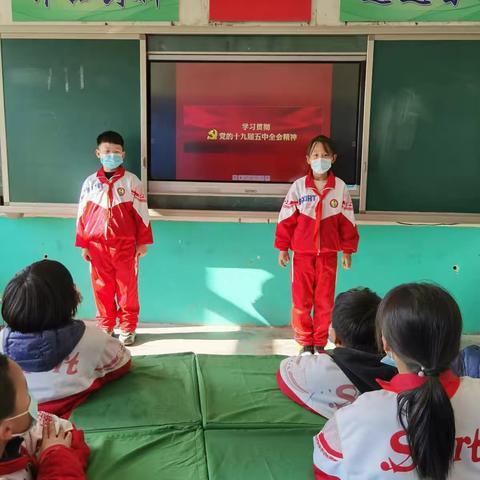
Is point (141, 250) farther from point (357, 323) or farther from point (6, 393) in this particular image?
point (6, 393)

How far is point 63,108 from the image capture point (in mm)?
3660

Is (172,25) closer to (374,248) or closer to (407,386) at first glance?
(374,248)

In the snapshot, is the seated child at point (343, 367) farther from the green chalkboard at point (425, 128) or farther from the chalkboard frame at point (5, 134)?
the chalkboard frame at point (5, 134)

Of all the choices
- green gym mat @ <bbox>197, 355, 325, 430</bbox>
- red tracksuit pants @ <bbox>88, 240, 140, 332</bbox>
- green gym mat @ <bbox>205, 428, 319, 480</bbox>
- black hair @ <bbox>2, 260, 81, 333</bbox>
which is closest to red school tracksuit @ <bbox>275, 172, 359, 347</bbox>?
red tracksuit pants @ <bbox>88, 240, 140, 332</bbox>

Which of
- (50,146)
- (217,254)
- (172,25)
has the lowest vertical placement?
(217,254)

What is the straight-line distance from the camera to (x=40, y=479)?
1.29 m

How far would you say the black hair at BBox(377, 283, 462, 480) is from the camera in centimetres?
118

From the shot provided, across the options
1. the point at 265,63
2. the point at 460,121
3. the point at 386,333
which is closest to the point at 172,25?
the point at 265,63

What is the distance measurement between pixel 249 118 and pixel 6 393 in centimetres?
283

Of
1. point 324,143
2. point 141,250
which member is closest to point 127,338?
point 141,250

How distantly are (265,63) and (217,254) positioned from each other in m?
1.34

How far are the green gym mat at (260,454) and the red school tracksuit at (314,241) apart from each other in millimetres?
1698

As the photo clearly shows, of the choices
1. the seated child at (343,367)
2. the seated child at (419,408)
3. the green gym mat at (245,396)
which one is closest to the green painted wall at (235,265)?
the green gym mat at (245,396)

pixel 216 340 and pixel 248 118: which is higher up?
pixel 248 118
